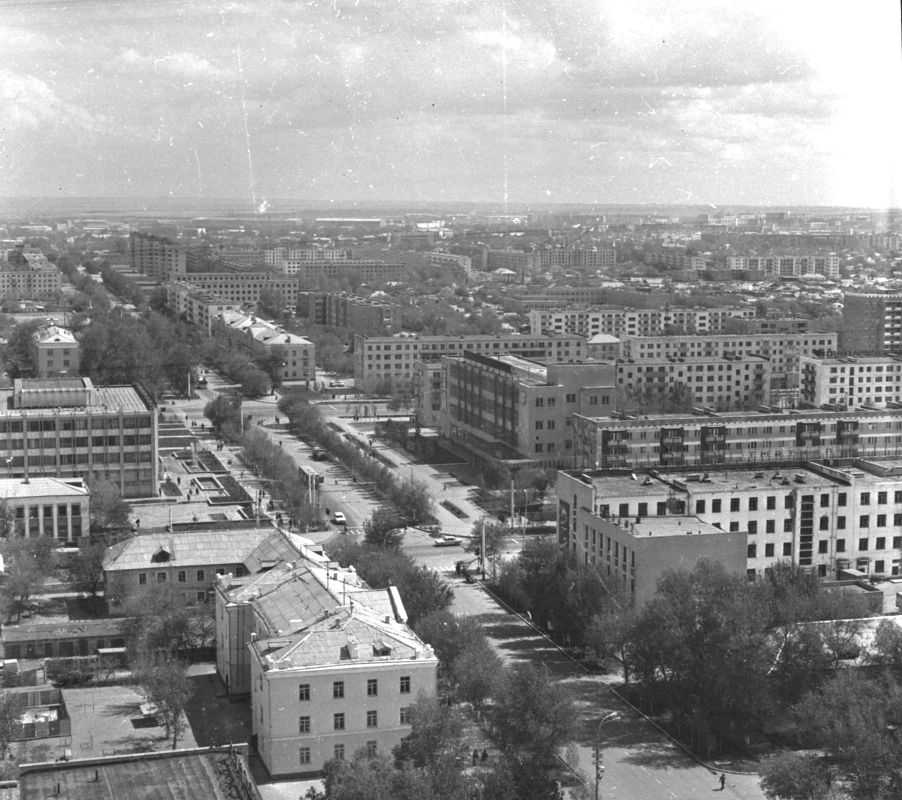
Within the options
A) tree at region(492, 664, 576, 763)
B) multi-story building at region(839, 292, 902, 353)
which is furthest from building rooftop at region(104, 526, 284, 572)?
multi-story building at region(839, 292, 902, 353)

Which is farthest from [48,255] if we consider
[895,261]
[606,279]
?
[895,261]

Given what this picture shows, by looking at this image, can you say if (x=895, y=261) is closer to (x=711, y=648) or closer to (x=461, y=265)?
(x=461, y=265)

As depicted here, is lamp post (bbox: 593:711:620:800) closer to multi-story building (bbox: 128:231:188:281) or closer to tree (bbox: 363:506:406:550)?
tree (bbox: 363:506:406:550)

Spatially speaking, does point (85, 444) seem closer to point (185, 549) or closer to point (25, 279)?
point (185, 549)

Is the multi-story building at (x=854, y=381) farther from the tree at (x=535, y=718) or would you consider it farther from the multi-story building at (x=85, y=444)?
the tree at (x=535, y=718)

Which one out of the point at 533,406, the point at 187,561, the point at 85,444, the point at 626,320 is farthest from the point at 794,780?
the point at 626,320

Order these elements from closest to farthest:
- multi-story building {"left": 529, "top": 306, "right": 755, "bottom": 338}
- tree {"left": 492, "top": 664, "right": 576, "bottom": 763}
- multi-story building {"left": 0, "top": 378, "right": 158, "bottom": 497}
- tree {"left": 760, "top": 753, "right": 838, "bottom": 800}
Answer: tree {"left": 760, "top": 753, "right": 838, "bottom": 800} < tree {"left": 492, "top": 664, "right": 576, "bottom": 763} < multi-story building {"left": 0, "top": 378, "right": 158, "bottom": 497} < multi-story building {"left": 529, "top": 306, "right": 755, "bottom": 338}
